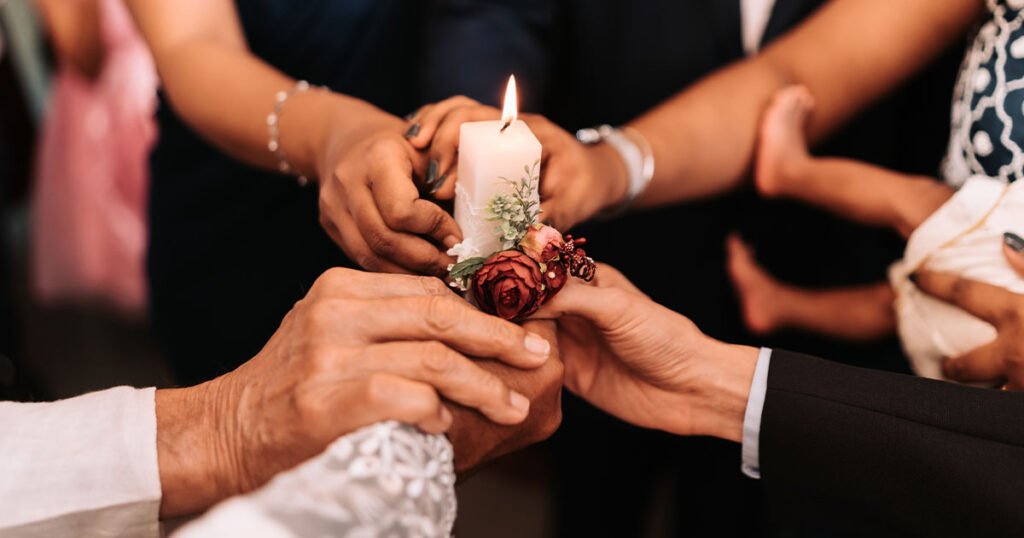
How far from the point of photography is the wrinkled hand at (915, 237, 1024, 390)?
78 centimetres

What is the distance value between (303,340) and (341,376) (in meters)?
0.06

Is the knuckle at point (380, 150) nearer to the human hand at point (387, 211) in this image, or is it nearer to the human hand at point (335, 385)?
the human hand at point (387, 211)

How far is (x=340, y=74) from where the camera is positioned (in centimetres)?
118

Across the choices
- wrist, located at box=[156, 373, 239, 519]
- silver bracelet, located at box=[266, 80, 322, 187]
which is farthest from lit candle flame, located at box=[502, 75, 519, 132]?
silver bracelet, located at box=[266, 80, 322, 187]

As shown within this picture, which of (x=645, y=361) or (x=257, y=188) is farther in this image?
(x=257, y=188)

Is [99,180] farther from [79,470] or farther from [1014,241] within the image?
[1014,241]

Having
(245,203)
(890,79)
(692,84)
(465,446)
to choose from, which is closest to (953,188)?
(890,79)

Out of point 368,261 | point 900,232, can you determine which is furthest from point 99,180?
point 900,232

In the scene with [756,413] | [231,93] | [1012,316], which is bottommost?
[756,413]

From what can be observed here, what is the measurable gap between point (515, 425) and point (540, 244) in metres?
0.17

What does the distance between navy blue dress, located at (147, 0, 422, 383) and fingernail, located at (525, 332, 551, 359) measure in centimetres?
53

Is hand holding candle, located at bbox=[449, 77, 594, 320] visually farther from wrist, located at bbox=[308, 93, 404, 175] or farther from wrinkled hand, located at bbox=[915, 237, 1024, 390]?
wrinkled hand, located at bbox=[915, 237, 1024, 390]

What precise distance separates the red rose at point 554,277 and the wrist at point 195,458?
0.98ft

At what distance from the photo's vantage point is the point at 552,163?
35.2 inches
